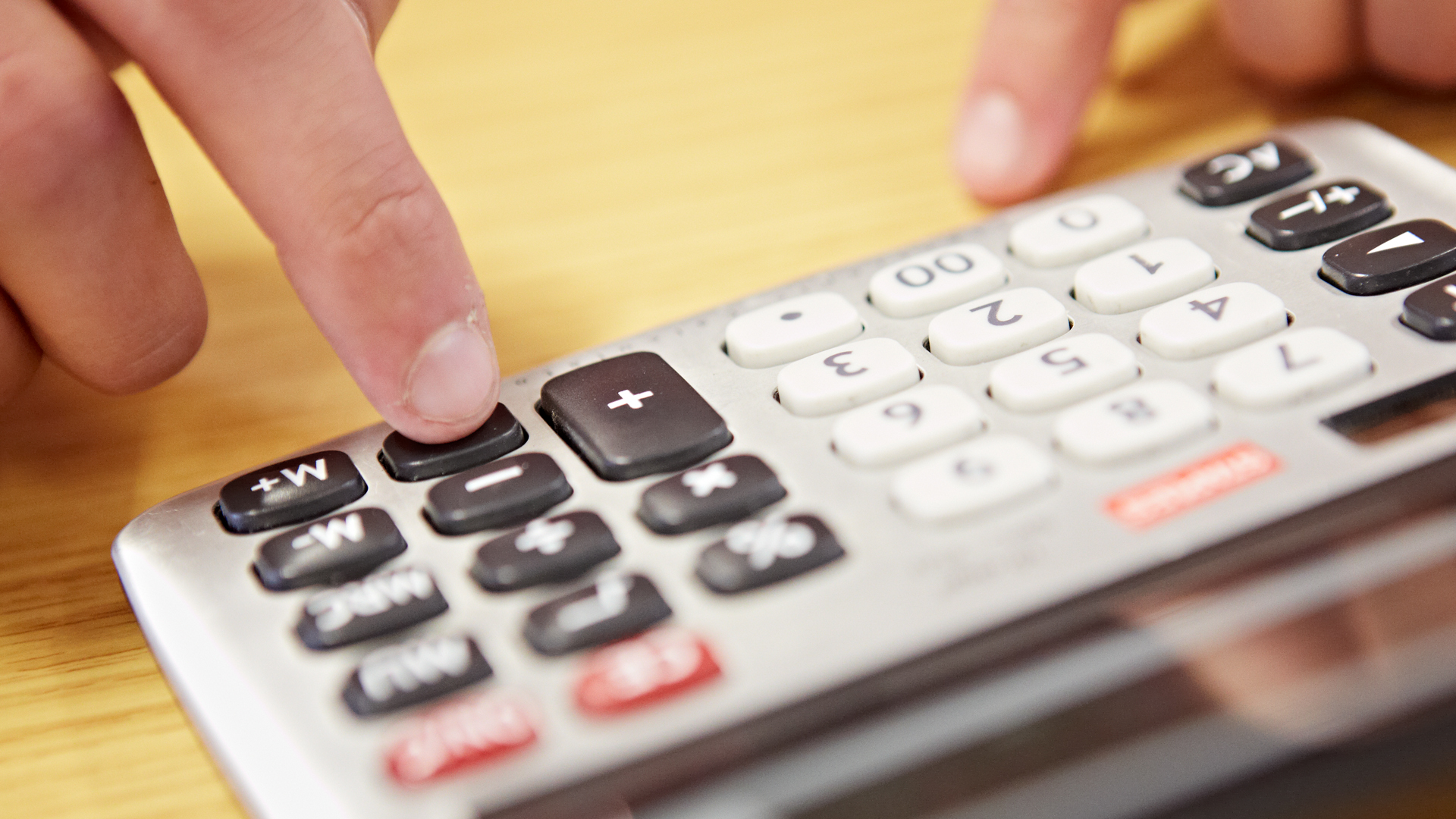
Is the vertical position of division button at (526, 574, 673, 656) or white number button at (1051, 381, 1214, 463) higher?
white number button at (1051, 381, 1214, 463)

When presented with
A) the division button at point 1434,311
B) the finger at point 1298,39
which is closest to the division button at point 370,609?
the division button at point 1434,311

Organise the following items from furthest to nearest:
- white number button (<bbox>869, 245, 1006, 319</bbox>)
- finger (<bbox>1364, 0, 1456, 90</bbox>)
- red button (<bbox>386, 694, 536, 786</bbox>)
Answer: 1. finger (<bbox>1364, 0, 1456, 90</bbox>)
2. white number button (<bbox>869, 245, 1006, 319</bbox>)
3. red button (<bbox>386, 694, 536, 786</bbox>)

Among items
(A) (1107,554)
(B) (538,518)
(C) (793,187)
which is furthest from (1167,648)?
(C) (793,187)

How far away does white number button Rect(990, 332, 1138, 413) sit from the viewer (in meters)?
0.27

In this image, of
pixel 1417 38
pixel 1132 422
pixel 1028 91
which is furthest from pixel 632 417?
pixel 1417 38

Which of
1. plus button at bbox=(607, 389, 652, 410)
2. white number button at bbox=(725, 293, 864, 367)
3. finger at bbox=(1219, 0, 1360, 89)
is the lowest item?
plus button at bbox=(607, 389, 652, 410)

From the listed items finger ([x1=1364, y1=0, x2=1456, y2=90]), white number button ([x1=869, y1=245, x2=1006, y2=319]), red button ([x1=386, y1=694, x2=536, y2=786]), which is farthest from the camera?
finger ([x1=1364, y1=0, x2=1456, y2=90])

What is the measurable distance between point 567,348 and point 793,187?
11 cm

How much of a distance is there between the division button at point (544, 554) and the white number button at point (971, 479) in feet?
0.20

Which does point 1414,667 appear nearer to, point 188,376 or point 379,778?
point 379,778

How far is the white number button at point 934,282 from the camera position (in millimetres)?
313

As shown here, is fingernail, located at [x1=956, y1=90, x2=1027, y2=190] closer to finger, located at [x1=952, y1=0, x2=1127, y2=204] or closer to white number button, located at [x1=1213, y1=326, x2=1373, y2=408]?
finger, located at [x1=952, y1=0, x2=1127, y2=204]

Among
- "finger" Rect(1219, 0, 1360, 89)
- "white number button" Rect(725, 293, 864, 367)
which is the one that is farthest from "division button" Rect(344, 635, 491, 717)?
"finger" Rect(1219, 0, 1360, 89)

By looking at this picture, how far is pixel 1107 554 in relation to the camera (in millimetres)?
235
